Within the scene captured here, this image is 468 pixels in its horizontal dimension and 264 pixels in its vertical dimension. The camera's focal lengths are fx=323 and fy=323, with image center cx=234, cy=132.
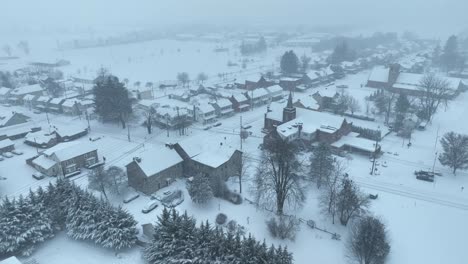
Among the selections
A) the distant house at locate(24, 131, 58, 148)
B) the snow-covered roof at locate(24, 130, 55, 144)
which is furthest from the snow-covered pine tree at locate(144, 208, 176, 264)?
the snow-covered roof at locate(24, 130, 55, 144)

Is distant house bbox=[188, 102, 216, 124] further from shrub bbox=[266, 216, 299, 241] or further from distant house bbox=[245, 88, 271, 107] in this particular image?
shrub bbox=[266, 216, 299, 241]

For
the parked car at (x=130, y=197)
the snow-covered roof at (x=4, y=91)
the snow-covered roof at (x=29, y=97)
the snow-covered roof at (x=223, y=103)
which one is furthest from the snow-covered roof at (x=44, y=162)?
the snow-covered roof at (x=4, y=91)

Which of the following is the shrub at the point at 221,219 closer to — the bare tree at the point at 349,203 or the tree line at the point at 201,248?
the tree line at the point at 201,248

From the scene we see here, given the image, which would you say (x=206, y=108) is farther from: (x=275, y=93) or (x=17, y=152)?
(x=17, y=152)

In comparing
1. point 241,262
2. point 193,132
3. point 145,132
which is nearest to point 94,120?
point 145,132

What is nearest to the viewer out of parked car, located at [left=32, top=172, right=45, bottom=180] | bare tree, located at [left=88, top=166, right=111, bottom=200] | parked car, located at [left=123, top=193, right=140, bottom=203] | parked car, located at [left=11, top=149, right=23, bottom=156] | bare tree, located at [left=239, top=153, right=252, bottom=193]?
bare tree, located at [left=88, top=166, right=111, bottom=200]

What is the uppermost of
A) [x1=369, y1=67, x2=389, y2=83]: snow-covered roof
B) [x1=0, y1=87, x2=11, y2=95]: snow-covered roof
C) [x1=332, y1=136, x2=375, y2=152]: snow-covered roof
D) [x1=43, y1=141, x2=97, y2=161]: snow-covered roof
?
[x1=369, y1=67, x2=389, y2=83]: snow-covered roof

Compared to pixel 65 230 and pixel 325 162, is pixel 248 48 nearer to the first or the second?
pixel 325 162
